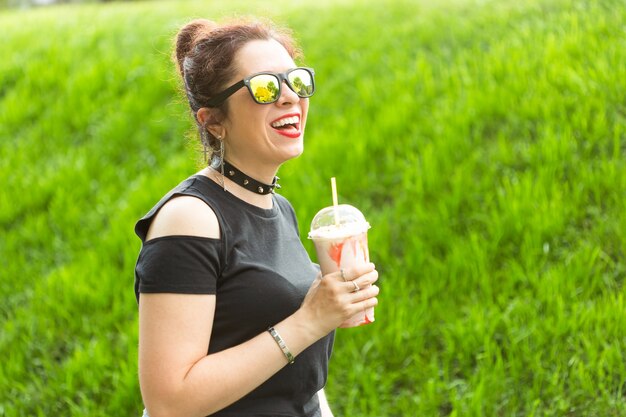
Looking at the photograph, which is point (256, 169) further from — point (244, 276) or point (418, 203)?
point (418, 203)

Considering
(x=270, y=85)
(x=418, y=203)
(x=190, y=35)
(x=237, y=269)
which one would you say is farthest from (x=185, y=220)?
(x=418, y=203)

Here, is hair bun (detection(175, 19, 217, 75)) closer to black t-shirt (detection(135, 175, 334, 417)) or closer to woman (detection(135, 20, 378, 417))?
woman (detection(135, 20, 378, 417))

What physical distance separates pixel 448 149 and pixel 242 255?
3.14 m

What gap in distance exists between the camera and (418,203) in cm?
447

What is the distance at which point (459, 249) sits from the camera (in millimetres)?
4078

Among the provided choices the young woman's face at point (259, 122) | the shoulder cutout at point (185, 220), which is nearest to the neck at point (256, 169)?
the young woman's face at point (259, 122)

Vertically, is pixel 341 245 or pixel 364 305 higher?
pixel 341 245

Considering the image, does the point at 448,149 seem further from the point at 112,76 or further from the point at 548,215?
the point at 112,76

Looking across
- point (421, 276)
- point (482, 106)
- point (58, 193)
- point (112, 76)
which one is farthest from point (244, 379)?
point (112, 76)

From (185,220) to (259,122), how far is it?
338 mm

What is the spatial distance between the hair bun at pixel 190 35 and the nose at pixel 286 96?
0.26m

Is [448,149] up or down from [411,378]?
up

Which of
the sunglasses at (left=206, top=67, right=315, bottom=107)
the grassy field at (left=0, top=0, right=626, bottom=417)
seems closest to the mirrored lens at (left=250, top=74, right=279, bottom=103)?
the sunglasses at (left=206, top=67, right=315, bottom=107)

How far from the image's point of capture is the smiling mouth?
1.94 m
